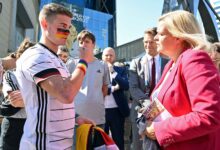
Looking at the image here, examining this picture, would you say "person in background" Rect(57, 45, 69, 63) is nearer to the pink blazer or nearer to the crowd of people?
the crowd of people

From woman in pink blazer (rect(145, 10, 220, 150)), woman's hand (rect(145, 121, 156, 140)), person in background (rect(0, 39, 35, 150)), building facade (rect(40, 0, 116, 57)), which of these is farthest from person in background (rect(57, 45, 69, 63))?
building facade (rect(40, 0, 116, 57))

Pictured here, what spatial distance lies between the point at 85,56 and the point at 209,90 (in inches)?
42.9

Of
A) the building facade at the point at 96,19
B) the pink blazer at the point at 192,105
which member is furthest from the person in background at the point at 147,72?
the building facade at the point at 96,19

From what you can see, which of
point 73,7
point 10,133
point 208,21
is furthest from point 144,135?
point 73,7

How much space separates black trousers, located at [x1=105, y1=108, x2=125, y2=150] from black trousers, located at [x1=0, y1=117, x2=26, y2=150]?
7.03 ft

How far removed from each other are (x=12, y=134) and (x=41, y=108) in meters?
1.34

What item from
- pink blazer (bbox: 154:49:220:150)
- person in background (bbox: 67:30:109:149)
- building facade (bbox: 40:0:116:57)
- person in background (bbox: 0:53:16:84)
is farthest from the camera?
building facade (bbox: 40:0:116:57)

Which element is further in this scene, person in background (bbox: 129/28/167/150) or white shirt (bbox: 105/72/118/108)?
white shirt (bbox: 105/72/118/108)

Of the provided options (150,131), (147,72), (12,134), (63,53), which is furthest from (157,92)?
(63,53)

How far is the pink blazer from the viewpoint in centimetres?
161

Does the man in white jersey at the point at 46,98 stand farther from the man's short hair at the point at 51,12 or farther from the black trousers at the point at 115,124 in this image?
the black trousers at the point at 115,124

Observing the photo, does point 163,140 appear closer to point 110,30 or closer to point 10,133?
point 10,133

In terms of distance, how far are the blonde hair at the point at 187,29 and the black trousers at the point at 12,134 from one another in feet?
6.28

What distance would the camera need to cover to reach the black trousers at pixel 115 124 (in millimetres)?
5203
